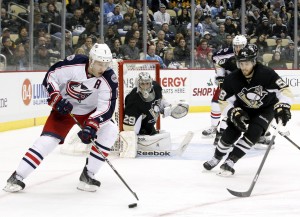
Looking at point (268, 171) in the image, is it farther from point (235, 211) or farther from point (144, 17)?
point (144, 17)

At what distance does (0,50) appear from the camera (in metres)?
9.72

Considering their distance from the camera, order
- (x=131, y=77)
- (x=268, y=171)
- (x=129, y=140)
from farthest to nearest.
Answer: (x=131, y=77) → (x=129, y=140) → (x=268, y=171)

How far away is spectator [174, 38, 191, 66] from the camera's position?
41.4 ft

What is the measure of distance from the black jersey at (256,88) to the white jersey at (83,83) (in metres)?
1.07

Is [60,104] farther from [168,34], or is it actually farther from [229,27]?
[229,27]

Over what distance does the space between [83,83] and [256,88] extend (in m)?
1.38

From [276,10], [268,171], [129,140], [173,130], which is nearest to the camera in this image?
[268,171]

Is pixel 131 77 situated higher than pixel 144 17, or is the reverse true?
pixel 144 17

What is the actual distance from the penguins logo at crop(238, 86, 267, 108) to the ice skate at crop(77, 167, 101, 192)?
1331 millimetres

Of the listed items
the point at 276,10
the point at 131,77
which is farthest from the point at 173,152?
the point at 276,10

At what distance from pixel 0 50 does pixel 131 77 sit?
106 inches

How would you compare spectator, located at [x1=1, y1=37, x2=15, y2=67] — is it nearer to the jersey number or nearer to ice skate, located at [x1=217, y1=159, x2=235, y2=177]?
the jersey number

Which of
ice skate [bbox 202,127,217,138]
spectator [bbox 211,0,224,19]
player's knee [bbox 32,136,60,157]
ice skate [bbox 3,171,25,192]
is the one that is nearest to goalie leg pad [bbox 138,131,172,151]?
ice skate [bbox 202,127,217,138]

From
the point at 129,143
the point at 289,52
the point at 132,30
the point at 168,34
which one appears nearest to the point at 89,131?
the point at 129,143
